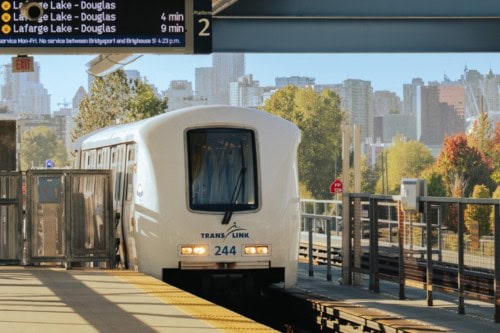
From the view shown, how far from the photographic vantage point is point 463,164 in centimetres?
11050

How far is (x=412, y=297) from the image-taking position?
1866cm

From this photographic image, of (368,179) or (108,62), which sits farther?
(368,179)

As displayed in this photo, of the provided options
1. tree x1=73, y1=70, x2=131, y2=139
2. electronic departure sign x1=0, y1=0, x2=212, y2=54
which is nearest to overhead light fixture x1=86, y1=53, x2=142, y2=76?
electronic departure sign x1=0, y1=0, x2=212, y2=54

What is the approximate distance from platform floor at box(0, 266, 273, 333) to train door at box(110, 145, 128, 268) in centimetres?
263

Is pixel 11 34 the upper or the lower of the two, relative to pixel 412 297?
upper

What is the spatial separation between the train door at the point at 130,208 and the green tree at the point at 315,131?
9793cm

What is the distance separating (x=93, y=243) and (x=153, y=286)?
14.8ft

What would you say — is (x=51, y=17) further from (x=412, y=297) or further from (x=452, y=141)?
(x=452, y=141)

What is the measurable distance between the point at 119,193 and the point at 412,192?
5.73 metres

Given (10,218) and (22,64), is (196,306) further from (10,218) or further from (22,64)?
(10,218)

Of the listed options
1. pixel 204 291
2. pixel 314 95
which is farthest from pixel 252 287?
pixel 314 95

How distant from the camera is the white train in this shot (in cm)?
1852

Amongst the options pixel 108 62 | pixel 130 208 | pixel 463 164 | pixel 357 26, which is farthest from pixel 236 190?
pixel 463 164

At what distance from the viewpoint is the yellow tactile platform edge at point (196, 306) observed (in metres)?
11.6
